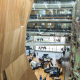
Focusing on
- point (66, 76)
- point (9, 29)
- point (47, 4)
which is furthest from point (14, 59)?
point (47, 4)

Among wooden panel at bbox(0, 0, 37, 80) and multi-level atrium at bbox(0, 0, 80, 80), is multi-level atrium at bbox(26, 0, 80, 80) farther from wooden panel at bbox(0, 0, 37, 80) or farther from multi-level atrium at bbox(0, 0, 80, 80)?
wooden panel at bbox(0, 0, 37, 80)

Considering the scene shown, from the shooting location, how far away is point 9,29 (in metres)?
3.22

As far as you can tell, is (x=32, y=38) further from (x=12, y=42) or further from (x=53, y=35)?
(x=12, y=42)

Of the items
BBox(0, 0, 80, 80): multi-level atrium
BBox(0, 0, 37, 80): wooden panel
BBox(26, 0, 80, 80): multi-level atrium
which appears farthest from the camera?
BBox(26, 0, 80, 80): multi-level atrium

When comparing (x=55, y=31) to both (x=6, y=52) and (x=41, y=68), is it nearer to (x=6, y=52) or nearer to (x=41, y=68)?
(x=41, y=68)

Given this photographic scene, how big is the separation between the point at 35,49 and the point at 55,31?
3982 mm

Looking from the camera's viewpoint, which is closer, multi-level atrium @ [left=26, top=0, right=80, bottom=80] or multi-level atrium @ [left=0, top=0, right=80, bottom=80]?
multi-level atrium @ [left=0, top=0, right=80, bottom=80]

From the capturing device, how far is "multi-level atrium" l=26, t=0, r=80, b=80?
35.3 feet

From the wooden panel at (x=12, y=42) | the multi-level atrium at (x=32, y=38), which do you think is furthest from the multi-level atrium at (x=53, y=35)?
the wooden panel at (x=12, y=42)

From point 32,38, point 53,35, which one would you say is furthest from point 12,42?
point 32,38

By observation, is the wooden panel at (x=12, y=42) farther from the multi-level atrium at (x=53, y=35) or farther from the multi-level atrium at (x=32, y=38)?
the multi-level atrium at (x=53, y=35)

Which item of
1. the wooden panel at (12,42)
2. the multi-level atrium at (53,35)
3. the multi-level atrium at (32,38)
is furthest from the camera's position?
the multi-level atrium at (53,35)

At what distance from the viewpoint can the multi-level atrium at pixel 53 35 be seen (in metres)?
10.8

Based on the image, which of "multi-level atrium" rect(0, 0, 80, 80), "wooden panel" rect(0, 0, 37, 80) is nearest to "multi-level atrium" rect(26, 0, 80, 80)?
"multi-level atrium" rect(0, 0, 80, 80)
